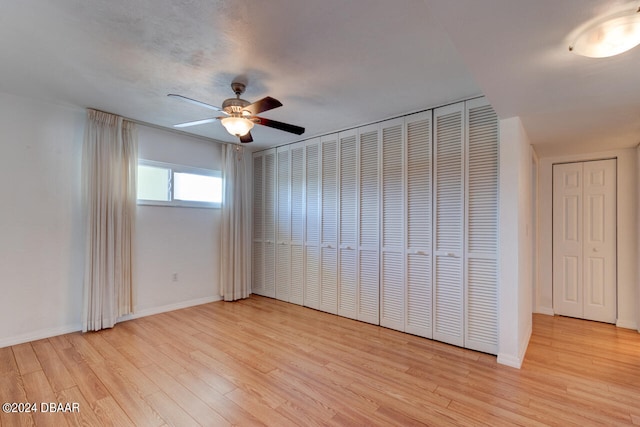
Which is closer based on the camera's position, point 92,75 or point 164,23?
point 164,23

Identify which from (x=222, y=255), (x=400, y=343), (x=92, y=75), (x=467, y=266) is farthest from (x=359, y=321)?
(x=92, y=75)

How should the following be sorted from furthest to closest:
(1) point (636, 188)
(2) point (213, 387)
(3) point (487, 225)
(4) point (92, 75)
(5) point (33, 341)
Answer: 1. (1) point (636, 188)
2. (5) point (33, 341)
3. (3) point (487, 225)
4. (4) point (92, 75)
5. (2) point (213, 387)

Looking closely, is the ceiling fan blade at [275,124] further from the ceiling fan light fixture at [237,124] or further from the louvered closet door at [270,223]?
the louvered closet door at [270,223]

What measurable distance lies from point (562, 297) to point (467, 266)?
224 centimetres

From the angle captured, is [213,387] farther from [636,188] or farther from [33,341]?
[636,188]

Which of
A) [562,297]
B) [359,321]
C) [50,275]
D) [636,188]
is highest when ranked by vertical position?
[636,188]

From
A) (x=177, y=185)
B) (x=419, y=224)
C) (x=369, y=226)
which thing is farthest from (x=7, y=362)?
→ (x=419, y=224)

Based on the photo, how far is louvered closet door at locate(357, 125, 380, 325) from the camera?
3.58 meters

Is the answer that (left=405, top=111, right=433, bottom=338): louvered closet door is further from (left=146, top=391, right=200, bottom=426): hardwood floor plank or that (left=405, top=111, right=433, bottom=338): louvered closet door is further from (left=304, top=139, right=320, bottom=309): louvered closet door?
(left=146, top=391, right=200, bottom=426): hardwood floor plank

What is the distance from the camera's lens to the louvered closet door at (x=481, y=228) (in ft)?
9.02

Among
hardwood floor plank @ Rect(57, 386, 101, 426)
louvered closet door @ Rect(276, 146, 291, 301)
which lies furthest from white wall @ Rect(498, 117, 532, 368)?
hardwood floor plank @ Rect(57, 386, 101, 426)

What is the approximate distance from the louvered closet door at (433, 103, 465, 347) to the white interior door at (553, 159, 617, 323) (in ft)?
7.06

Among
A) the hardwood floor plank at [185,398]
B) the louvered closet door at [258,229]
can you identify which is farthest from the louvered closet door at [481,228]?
the louvered closet door at [258,229]

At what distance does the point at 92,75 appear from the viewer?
252 cm
